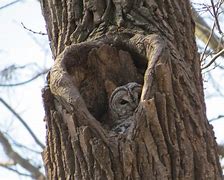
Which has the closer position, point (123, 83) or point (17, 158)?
point (123, 83)

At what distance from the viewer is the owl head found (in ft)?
5.02

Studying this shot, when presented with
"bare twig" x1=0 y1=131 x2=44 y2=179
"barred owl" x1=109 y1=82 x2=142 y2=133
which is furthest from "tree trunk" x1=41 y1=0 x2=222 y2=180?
"bare twig" x1=0 y1=131 x2=44 y2=179

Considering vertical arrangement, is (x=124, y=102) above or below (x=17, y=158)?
below

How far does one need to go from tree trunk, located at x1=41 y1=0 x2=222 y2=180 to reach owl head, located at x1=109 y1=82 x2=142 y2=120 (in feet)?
0.08

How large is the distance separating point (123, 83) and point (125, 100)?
0.10 meters

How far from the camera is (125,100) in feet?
5.07

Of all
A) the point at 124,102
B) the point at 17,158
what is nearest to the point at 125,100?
the point at 124,102

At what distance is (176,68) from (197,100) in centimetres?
10

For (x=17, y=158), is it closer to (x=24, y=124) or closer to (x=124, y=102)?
(x=24, y=124)

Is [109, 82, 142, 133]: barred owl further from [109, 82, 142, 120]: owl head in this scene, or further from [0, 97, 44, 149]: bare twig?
[0, 97, 44, 149]: bare twig

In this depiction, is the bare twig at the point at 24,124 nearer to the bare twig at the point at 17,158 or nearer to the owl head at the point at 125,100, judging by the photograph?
the bare twig at the point at 17,158

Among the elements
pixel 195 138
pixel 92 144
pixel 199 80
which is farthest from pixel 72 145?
pixel 199 80

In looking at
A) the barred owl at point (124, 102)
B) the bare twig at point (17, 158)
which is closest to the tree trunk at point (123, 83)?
the barred owl at point (124, 102)

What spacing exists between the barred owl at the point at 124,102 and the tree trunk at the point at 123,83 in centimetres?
2
